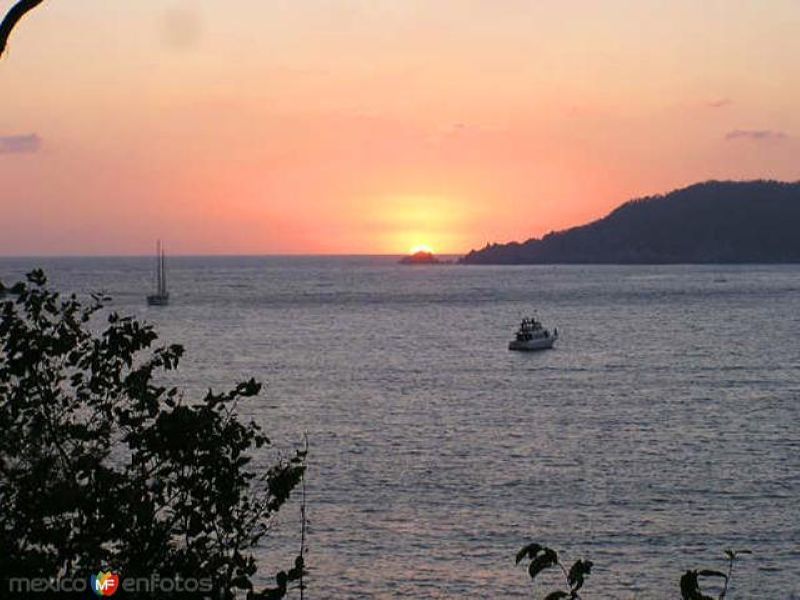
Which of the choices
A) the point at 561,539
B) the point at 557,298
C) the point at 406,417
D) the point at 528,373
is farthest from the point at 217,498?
the point at 557,298

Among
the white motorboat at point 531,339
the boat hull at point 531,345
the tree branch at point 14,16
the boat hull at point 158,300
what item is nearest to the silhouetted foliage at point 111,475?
the tree branch at point 14,16

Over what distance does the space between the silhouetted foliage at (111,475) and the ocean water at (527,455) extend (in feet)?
61.2

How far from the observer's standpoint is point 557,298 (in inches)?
7229

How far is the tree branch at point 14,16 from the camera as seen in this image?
6711 mm

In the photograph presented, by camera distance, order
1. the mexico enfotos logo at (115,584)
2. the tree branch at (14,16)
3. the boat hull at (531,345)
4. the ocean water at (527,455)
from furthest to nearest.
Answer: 1. the boat hull at (531,345)
2. the ocean water at (527,455)
3. the mexico enfotos logo at (115,584)
4. the tree branch at (14,16)

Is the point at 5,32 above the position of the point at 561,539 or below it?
above

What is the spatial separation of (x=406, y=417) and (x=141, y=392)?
45737mm

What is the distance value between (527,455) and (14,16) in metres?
37.8

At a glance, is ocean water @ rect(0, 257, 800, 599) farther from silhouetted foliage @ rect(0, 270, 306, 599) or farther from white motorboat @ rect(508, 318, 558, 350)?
silhouetted foliage @ rect(0, 270, 306, 599)

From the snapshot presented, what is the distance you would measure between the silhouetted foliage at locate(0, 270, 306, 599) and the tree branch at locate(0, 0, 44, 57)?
252cm

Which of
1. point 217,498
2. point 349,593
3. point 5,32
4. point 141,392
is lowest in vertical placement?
point 349,593

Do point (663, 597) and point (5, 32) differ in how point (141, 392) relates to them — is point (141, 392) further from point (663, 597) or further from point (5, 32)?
point (663, 597)

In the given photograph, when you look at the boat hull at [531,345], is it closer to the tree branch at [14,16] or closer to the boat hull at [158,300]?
the boat hull at [158,300]

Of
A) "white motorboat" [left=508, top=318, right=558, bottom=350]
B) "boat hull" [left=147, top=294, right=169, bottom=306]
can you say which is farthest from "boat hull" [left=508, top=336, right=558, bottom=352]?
"boat hull" [left=147, top=294, right=169, bottom=306]
